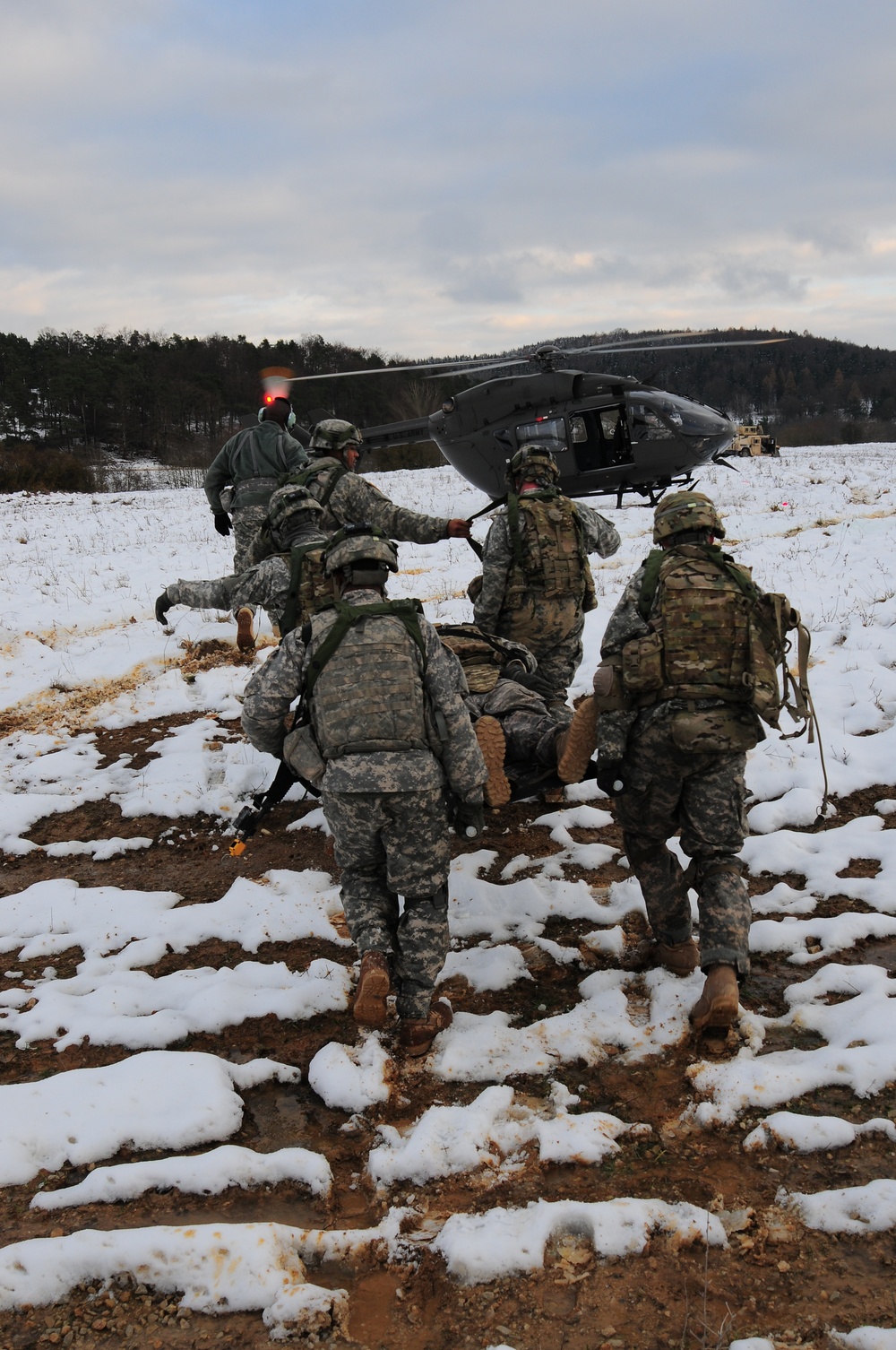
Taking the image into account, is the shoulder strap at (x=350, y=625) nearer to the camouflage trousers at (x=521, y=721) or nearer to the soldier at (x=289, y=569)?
the camouflage trousers at (x=521, y=721)

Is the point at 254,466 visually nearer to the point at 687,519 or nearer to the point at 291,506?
the point at 291,506

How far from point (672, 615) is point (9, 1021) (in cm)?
343

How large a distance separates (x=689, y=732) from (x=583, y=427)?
10.1 meters

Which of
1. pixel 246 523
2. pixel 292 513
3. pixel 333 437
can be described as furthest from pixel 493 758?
pixel 246 523

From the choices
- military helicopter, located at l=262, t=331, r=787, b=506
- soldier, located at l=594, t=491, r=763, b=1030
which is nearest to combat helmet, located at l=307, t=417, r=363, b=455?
soldier, located at l=594, t=491, r=763, b=1030

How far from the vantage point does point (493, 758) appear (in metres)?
4.02

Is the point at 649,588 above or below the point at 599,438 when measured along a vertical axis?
below

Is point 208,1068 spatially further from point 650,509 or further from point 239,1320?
point 650,509

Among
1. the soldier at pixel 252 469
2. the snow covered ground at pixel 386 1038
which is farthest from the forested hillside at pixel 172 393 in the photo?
the snow covered ground at pixel 386 1038

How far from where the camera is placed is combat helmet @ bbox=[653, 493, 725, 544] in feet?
12.3

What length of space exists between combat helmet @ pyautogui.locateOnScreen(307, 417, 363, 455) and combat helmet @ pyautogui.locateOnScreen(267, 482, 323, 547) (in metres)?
0.79

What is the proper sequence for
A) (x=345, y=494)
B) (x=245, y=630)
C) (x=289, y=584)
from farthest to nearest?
1. (x=245, y=630)
2. (x=345, y=494)
3. (x=289, y=584)

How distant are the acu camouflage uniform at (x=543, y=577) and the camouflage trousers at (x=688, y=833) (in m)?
1.64

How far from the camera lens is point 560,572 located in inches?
224
